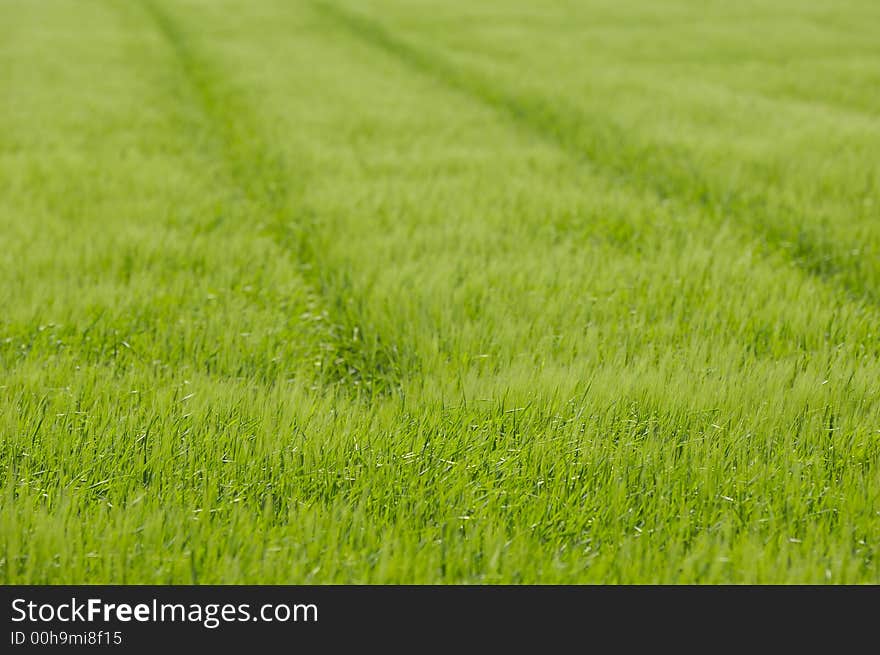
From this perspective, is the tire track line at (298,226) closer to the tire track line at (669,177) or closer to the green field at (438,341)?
the green field at (438,341)

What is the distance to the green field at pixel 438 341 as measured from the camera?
176 centimetres

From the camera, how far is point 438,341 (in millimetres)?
2832

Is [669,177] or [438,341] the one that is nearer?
[438,341]

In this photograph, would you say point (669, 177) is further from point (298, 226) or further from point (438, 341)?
point (438, 341)

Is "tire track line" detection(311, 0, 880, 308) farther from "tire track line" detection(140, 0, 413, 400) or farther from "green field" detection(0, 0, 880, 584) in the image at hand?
"tire track line" detection(140, 0, 413, 400)

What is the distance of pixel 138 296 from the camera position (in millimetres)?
3189

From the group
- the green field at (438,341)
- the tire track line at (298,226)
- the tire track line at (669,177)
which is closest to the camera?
the green field at (438,341)

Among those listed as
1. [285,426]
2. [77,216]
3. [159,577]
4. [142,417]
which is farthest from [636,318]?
[77,216]

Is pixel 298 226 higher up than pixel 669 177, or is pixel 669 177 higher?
pixel 669 177

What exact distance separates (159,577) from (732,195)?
415 centimetres

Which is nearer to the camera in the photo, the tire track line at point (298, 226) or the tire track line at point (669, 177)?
the tire track line at point (298, 226)

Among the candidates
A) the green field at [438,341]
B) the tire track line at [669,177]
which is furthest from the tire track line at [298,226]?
the tire track line at [669,177]

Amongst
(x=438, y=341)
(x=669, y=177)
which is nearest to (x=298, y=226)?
(x=438, y=341)
